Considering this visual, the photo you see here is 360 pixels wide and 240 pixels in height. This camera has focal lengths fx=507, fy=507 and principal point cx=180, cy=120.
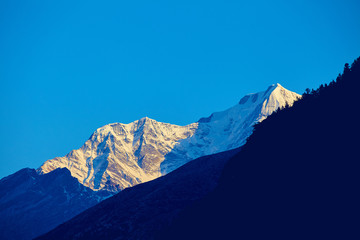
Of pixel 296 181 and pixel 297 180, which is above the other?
pixel 297 180

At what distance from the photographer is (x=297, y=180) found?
13225cm

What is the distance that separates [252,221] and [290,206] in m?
12.4

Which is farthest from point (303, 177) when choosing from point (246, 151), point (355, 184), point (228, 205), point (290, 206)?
point (246, 151)

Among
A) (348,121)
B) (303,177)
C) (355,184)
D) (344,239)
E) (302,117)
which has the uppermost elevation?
(302,117)

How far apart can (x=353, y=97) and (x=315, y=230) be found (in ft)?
171

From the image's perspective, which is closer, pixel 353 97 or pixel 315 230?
pixel 315 230

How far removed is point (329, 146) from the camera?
13500 centimetres

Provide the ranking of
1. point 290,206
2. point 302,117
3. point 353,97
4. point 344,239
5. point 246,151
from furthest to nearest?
1. point 246,151
2. point 302,117
3. point 353,97
4. point 290,206
5. point 344,239

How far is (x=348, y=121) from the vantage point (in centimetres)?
13775

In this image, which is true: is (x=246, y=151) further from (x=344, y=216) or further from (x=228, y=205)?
(x=344, y=216)

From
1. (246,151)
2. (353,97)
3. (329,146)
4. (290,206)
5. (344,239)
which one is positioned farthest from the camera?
(246,151)

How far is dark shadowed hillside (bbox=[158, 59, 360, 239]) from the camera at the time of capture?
375ft

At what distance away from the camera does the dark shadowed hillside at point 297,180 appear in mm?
114312

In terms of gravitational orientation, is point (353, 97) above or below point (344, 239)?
above
